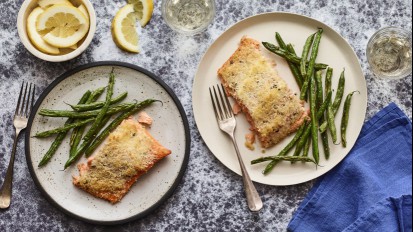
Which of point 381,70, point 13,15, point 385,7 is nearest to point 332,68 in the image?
point 381,70

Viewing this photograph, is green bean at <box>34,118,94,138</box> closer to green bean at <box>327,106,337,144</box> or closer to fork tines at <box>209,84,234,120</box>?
fork tines at <box>209,84,234,120</box>

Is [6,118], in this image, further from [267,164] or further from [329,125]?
[329,125]

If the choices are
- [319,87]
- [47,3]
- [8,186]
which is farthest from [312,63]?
[8,186]

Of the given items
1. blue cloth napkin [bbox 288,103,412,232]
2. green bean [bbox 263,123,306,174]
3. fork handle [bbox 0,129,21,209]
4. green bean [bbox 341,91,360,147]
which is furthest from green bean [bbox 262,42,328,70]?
fork handle [bbox 0,129,21,209]

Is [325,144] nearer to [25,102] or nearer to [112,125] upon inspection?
[112,125]

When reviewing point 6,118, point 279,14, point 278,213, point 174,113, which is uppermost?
point 279,14

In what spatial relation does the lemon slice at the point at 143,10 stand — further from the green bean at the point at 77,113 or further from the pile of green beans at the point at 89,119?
the green bean at the point at 77,113
